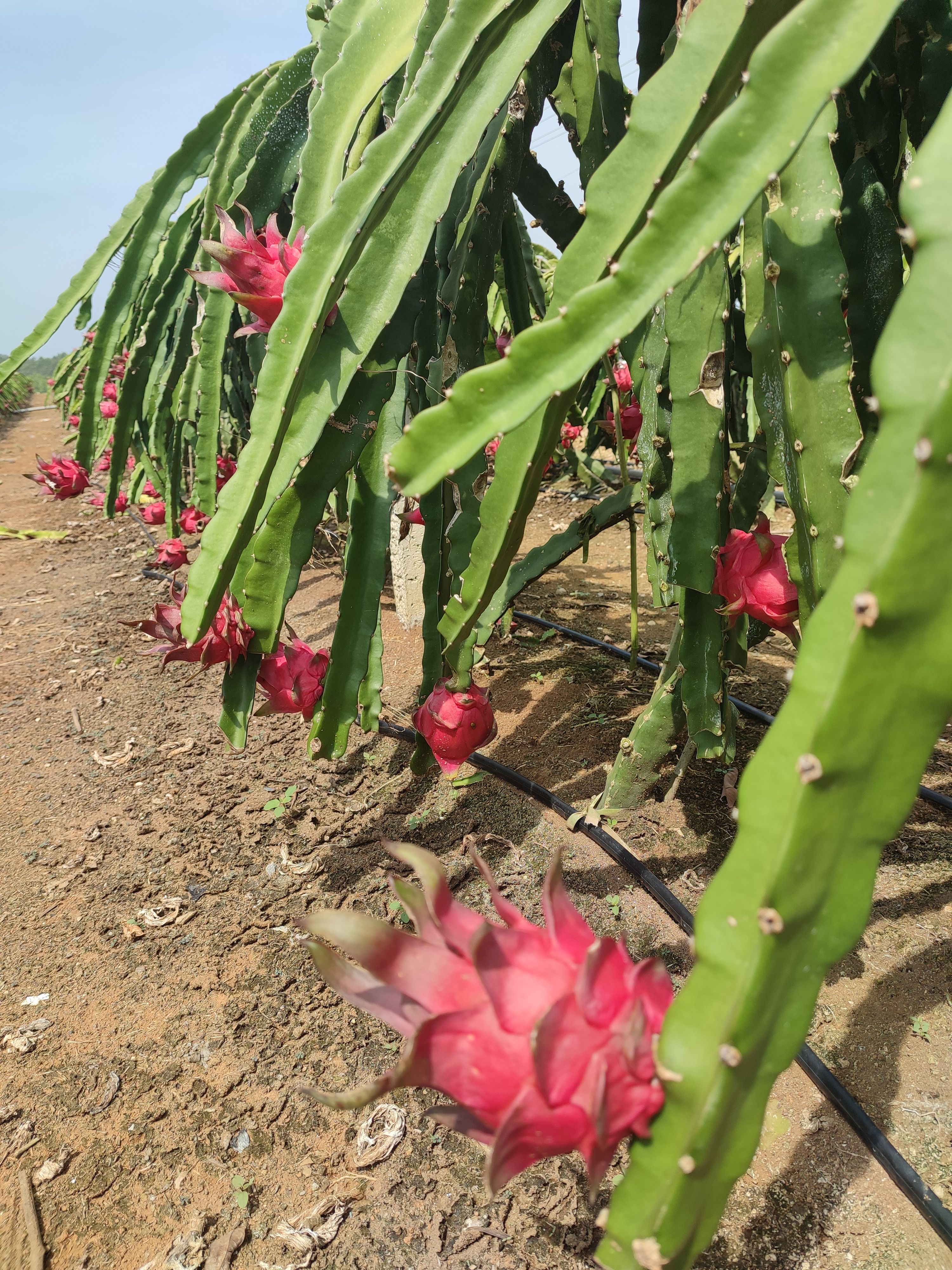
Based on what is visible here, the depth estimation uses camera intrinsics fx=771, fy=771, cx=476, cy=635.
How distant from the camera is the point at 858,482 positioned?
17.9 inches

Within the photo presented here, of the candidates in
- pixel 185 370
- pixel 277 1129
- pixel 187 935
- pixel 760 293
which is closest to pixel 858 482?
pixel 760 293

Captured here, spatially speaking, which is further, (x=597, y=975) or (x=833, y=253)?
(x=833, y=253)

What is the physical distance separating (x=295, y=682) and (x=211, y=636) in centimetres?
21

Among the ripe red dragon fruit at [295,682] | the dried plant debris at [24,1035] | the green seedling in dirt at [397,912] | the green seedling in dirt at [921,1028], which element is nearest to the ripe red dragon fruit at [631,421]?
the ripe red dragon fruit at [295,682]

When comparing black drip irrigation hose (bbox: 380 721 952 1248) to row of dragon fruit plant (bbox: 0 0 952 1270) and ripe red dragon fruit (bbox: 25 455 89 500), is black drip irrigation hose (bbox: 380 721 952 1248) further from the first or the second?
ripe red dragon fruit (bbox: 25 455 89 500)

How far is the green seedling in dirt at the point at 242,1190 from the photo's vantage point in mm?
1113

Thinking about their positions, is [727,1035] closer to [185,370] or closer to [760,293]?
[760,293]

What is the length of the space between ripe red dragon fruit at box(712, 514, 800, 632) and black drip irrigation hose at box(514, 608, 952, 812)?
33 cm

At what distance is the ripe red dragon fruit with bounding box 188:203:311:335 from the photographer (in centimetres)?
114

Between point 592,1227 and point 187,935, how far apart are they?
0.97 m

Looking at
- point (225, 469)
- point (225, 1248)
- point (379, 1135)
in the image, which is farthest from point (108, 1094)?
point (225, 469)

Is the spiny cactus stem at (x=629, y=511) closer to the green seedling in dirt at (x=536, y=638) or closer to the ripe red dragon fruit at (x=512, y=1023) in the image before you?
the green seedling in dirt at (x=536, y=638)

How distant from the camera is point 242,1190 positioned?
1.13 m

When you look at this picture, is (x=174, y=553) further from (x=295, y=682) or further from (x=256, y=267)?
(x=256, y=267)
